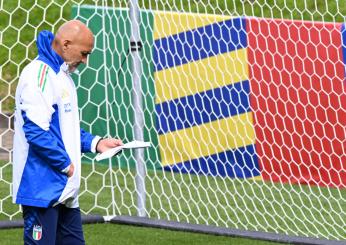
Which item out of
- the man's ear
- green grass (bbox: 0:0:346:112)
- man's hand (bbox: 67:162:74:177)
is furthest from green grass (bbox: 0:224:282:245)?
green grass (bbox: 0:0:346:112)

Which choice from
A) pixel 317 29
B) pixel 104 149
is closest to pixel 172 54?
pixel 317 29

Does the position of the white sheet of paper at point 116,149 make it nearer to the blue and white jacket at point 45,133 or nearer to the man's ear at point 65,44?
the blue and white jacket at point 45,133

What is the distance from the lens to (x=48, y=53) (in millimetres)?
4289

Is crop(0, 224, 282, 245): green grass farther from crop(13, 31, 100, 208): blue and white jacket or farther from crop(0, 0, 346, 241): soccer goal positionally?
crop(13, 31, 100, 208): blue and white jacket

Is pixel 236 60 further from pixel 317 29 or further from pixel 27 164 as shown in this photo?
pixel 27 164

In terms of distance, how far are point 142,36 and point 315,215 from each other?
2.21m

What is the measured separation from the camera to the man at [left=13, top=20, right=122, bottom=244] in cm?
416

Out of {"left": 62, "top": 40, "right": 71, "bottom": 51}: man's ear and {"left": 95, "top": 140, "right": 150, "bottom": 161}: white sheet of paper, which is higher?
{"left": 62, "top": 40, "right": 71, "bottom": 51}: man's ear

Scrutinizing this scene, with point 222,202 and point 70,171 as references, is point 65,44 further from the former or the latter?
point 222,202

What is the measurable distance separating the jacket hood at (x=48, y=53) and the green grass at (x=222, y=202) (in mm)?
2642

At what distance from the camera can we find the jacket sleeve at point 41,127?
4141 millimetres

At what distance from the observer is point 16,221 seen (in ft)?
21.2

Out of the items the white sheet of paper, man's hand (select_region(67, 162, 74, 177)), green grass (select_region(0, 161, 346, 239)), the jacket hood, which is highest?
the jacket hood

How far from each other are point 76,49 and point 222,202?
3333 millimetres
